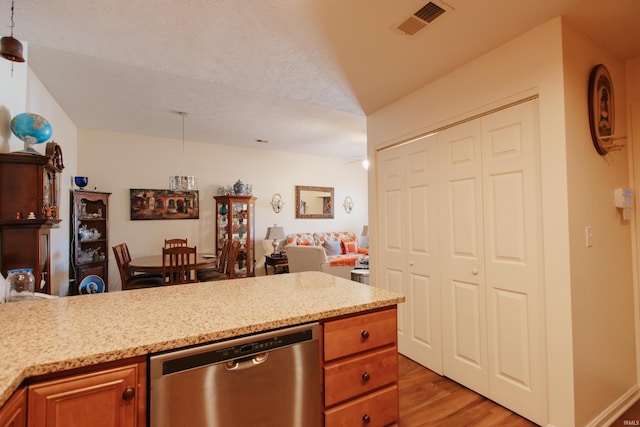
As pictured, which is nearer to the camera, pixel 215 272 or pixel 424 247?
pixel 424 247

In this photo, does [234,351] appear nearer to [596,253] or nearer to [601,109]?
[596,253]

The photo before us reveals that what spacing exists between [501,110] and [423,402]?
2015 millimetres

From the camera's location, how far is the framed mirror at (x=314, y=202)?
6.57 metres

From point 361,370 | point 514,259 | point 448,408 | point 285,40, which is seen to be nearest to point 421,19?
point 285,40

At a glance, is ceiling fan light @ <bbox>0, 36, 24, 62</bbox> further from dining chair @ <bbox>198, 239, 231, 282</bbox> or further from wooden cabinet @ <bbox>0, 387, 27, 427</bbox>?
dining chair @ <bbox>198, 239, 231, 282</bbox>

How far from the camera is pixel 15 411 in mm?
742

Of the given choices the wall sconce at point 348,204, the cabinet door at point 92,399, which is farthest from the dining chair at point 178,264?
the wall sconce at point 348,204

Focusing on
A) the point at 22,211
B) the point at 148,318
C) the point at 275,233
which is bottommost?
the point at 148,318

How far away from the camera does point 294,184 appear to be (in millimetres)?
6523

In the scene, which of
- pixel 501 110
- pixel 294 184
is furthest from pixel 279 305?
pixel 294 184

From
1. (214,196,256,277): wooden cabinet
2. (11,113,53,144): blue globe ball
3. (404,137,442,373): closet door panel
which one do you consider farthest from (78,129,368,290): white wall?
(404,137,442,373): closet door panel

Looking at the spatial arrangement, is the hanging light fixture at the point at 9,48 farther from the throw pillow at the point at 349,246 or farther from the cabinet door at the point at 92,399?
the throw pillow at the point at 349,246

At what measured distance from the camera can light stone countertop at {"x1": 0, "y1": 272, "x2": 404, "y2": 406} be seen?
850mm

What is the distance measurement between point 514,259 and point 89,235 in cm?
523
